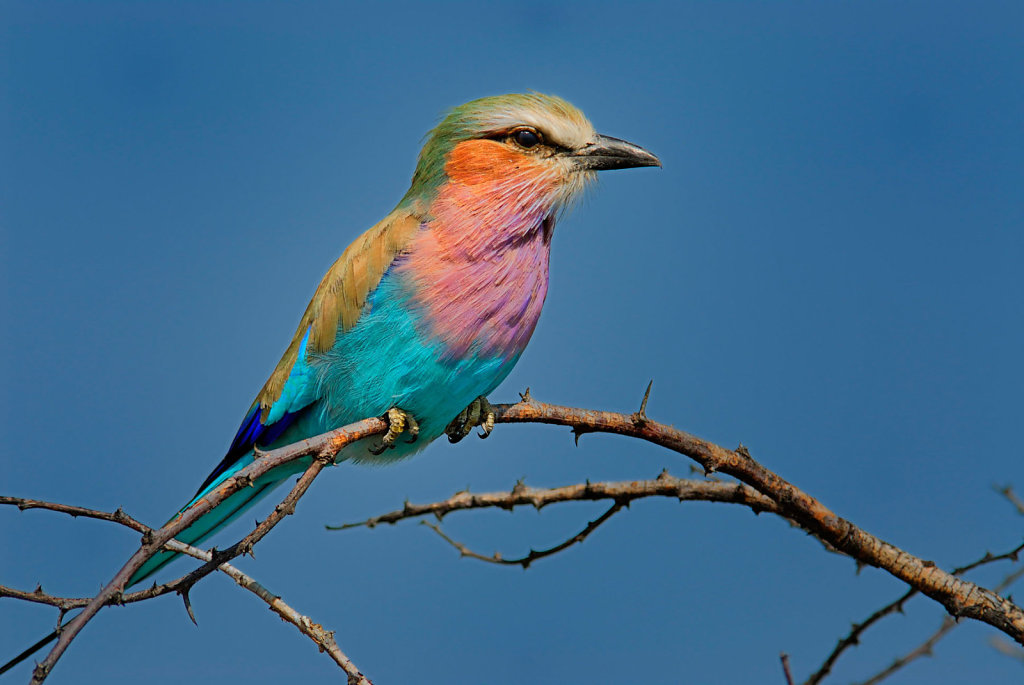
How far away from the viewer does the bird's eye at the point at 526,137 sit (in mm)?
3322

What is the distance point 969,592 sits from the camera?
263 cm

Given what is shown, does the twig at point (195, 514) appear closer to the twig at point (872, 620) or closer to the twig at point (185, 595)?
the twig at point (185, 595)

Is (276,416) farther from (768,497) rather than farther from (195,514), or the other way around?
(768,497)

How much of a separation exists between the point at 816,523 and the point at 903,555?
0.27 metres

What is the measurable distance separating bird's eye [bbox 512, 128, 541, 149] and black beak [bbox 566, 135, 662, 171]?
14cm

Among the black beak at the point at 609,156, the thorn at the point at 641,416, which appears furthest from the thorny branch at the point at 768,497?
the black beak at the point at 609,156

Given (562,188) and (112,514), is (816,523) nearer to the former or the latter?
(562,188)

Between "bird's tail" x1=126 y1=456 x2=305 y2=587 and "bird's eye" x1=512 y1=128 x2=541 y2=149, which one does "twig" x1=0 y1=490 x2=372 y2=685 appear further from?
"bird's eye" x1=512 y1=128 x2=541 y2=149

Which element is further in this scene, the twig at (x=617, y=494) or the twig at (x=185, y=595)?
the twig at (x=617, y=494)

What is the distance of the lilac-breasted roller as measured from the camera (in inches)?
116

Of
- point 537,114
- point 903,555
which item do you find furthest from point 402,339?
point 903,555

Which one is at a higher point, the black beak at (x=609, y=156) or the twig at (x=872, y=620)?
the black beak at (x=609, y=156)

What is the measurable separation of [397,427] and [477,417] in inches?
13.9

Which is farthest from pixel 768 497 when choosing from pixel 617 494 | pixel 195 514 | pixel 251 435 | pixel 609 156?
pixel 251 435
